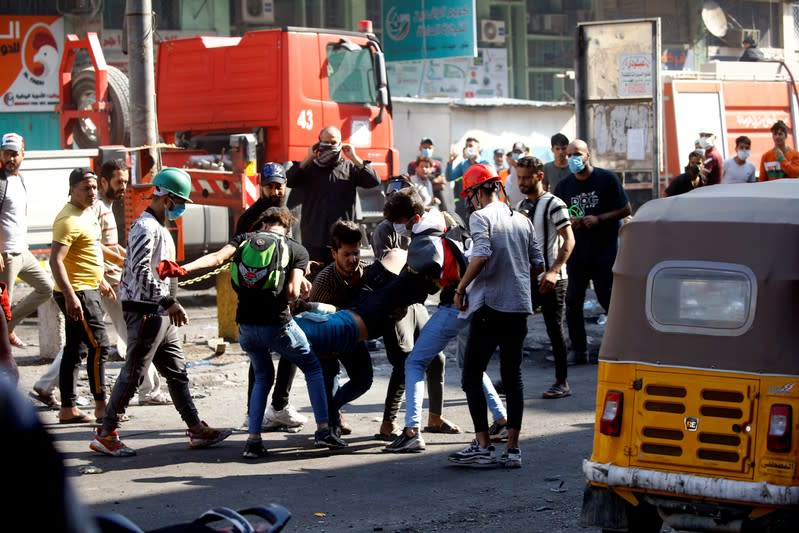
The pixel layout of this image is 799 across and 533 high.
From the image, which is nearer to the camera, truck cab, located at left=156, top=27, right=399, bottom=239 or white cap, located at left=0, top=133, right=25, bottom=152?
white cap, located at left=0, top=133, right=25, bottom=152

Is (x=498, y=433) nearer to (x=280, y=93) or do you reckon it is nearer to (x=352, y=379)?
(x=352, y=379)

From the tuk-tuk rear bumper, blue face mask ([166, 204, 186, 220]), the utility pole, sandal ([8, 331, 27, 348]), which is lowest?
sandal ([8, 331, 27, 348])

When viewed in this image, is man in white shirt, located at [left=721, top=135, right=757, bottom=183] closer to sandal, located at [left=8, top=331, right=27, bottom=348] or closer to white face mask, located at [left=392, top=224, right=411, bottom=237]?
sandal, located at [left=8, top=331, right=27, bottom=348]

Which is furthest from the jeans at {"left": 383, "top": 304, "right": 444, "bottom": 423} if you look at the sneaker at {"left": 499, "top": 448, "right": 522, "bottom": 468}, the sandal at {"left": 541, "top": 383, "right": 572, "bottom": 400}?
the sandal at {"left": 541, "top": 383, "right": 572, "bottom": 400}

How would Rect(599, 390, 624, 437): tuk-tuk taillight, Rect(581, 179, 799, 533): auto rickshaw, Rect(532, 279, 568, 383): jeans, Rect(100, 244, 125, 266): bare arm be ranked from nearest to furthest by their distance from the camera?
Rect(581, 179, 799, 533): auto rickshaw < Rect(599, 390, 624, 437): tuk-tuk taillight < Rect(532, 279, 568, 383): jeans < Rect(100, 244, 125, 266): bare arm

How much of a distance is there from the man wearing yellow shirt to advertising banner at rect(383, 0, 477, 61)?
20692 millimetres

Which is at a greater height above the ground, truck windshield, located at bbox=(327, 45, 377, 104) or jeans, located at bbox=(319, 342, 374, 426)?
truck windshield, located at bbox=(327, 45, 377, 104)

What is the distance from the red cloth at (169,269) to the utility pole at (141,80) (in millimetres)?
3936

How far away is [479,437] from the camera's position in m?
6.99

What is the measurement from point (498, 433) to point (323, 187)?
3.14 metres

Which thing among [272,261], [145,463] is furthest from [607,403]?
[145,463]

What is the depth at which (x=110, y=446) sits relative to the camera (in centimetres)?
727

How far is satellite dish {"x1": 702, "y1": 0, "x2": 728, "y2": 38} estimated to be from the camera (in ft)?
108

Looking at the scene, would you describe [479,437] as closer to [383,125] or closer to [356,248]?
[356,248]
